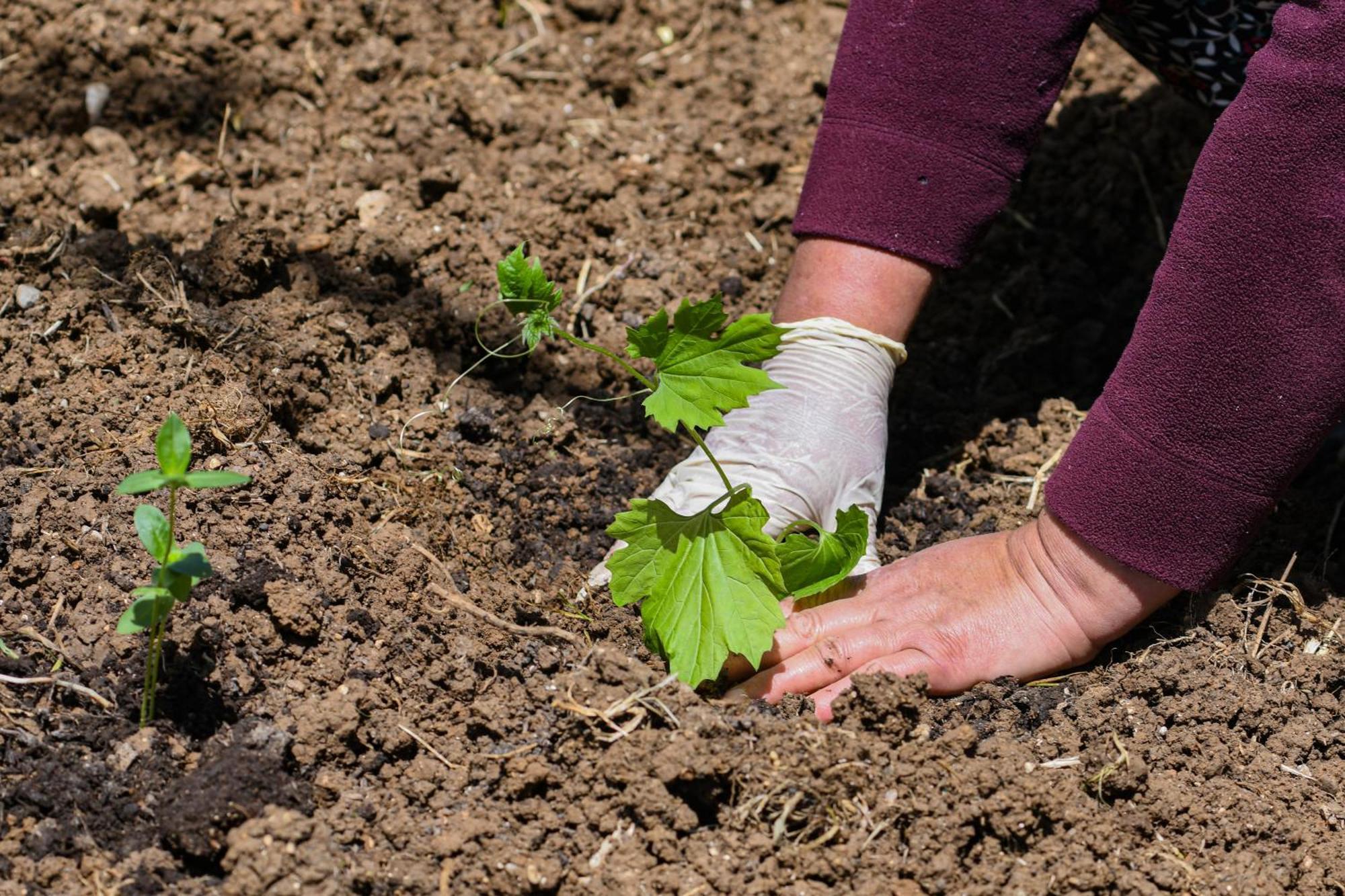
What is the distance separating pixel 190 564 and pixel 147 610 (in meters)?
0.08

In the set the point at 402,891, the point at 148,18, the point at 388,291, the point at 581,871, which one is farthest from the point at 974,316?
the point at 148,18

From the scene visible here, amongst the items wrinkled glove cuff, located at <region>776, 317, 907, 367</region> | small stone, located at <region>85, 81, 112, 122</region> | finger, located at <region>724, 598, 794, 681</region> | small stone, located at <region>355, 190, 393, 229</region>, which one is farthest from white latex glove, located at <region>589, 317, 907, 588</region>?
small stone, located at <region>85, 81, 112, 122</region>

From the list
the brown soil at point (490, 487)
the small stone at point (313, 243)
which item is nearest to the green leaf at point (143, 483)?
the brown soil at point (490, 487)

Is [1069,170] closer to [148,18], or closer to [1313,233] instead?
[1313,233]

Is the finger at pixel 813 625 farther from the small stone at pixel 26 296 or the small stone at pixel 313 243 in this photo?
the small stone at pixel 26 296

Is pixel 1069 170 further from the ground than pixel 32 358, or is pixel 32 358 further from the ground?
pixel 1069 170

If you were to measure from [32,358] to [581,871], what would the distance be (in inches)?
49.2

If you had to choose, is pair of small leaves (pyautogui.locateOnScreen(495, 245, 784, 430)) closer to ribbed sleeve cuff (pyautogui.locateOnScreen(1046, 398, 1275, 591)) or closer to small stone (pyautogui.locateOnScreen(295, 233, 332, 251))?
ribbed sleeve cuff (pyautogui.locateOnScreen(1046, 398, 1275, 591))

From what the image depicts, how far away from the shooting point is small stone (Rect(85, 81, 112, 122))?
2.55m

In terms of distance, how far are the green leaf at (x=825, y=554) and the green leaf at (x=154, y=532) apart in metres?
0.85

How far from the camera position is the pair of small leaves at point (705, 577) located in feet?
5.47

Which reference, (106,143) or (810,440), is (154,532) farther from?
(106,143)

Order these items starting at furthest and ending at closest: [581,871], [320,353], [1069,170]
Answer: [1069,170] < [320,353] < [581,871]

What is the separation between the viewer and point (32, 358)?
1963 mm
